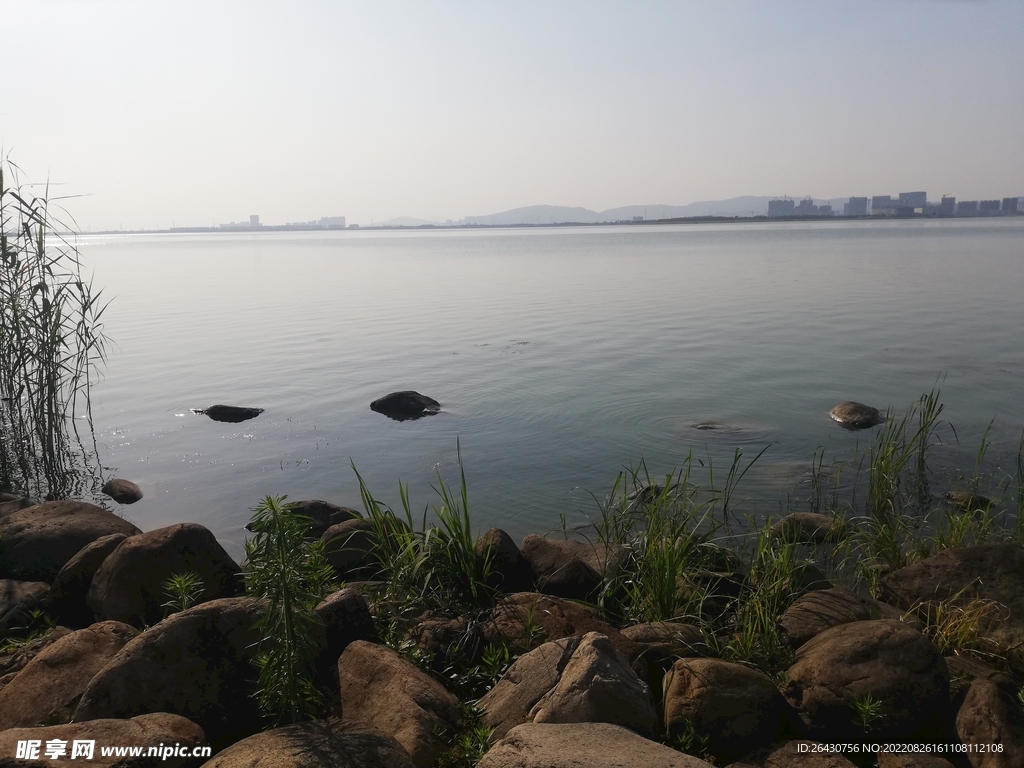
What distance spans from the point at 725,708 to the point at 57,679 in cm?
465

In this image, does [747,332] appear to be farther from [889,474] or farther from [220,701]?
[220,701]

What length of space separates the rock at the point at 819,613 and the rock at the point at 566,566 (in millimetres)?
1652

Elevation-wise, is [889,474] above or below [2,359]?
below

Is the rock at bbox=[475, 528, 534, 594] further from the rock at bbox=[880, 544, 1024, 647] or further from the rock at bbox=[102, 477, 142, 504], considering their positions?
the rock at bbox=[102, 477, 142, 504]

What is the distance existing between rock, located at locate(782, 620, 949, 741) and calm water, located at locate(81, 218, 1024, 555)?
5.43 metres

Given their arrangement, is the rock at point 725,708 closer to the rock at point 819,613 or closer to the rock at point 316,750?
the rock at point 819,613

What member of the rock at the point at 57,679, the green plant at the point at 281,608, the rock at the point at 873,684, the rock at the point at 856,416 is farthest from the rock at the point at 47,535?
the rock at the point at 856,416

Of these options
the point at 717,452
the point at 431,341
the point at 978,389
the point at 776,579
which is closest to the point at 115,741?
the point at 776,579

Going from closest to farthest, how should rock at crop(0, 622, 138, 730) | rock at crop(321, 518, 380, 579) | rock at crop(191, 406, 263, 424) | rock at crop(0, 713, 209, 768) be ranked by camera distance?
rock at crop(0, 713, 209, 768) < rock at crop(0, 622, 138, 730) < rock at crop(321, 518, 380, 579) < rock at crop(191, 406, 263, 424)

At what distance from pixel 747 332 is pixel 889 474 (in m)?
15.1

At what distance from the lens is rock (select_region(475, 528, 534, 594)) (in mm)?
6773

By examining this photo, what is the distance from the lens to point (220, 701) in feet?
16.3

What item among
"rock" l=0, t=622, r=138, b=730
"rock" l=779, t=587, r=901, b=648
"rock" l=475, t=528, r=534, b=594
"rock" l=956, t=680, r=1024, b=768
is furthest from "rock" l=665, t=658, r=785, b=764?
"rock" l=0, t=622, r=138, b=730

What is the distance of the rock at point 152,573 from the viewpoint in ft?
20.9
